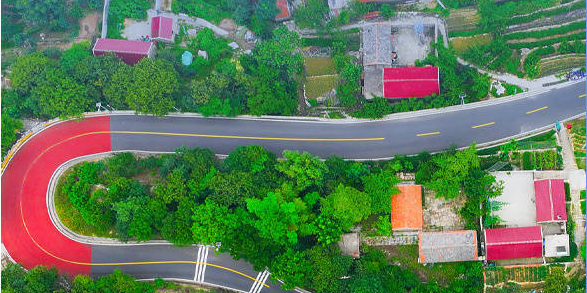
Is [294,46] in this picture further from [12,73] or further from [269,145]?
[12,73]

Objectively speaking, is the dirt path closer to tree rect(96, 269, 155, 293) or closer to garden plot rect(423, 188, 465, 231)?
tree rect(96, 269, 155, 293)

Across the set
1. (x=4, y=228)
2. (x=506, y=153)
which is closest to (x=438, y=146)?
(x=506, y=153)

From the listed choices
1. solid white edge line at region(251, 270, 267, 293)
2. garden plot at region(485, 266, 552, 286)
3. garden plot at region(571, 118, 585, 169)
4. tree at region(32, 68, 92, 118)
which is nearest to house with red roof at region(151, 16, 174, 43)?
tree at region(32, 68, 92, 118)

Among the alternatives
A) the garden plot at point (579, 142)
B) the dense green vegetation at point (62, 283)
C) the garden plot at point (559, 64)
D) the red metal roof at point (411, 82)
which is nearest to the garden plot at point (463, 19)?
the red metal roof at point (411, 82)

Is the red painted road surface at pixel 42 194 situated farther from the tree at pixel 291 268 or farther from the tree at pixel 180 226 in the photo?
the tree at pixel 291 268

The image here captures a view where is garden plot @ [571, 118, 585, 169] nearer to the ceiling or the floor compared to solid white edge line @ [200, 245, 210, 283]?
nearer to the ceiling
